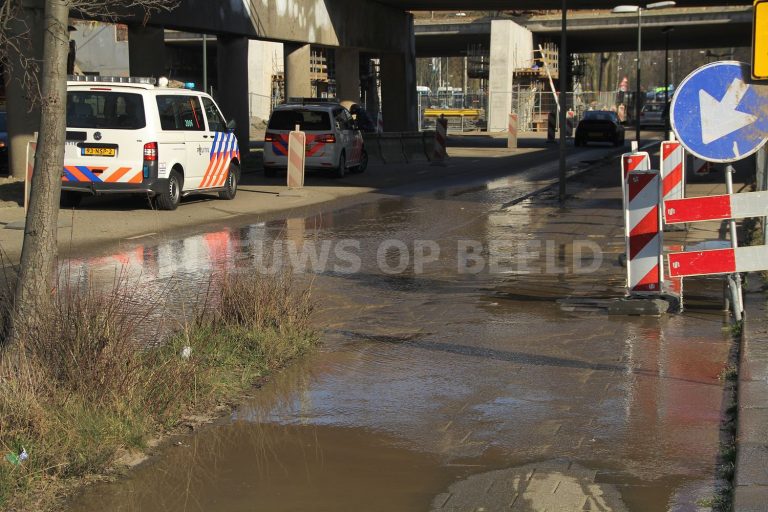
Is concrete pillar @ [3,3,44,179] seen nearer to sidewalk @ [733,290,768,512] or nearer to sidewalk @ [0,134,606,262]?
sidewalk @ [0,134,606,262]

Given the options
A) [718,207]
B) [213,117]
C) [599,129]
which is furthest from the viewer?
[599,129]

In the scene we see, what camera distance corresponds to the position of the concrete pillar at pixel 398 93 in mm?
42500

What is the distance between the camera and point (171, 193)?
58.9ft

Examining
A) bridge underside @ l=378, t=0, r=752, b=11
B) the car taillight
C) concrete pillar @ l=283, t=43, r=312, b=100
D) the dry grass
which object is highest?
bridge underside @ l=378, t=0, r=752, b=11

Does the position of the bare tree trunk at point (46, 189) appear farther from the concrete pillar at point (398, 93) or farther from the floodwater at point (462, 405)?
the concrete pillar at point (398, 93)

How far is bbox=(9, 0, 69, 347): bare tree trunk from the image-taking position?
21.5 feet

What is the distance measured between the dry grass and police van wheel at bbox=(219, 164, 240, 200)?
41.8 feet

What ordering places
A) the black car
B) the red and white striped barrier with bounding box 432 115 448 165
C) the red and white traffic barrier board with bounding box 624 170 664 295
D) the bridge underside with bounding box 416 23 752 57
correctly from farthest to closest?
1. the bridge underside with bounding box 416 23 752 57
2. the black car
3. the red and white striped barrier with bounding box 432 115 448 165
4. the red and white traffic barrier board with bounding box 624 170 664 295

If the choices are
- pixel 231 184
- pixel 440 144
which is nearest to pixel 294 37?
pixel 440 144

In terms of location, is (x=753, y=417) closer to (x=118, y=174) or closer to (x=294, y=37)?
(x=118, y=174)

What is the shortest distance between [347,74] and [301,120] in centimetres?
1580

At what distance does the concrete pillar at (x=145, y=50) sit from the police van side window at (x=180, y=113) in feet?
28.2

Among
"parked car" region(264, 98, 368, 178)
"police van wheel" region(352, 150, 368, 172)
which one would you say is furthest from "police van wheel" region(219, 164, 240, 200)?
"police van wheel" region(352, 150, 368, 172)

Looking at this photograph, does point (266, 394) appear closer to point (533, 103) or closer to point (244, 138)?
point (244, 138)
